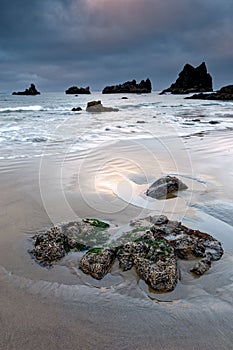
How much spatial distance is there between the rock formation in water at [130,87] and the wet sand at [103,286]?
10697 cm

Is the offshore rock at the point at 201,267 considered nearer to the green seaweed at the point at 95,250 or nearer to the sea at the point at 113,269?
the sea at the point at 113,269

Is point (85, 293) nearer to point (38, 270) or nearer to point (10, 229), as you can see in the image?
point (38, 270)

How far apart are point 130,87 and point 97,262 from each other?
367ft

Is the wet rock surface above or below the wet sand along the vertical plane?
above

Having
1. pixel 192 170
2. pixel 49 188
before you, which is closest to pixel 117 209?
pixel 49 188

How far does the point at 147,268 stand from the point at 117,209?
1569mm

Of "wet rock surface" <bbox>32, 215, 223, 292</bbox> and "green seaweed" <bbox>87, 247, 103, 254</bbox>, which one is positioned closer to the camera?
"wet rock surface" <bbox>32, 215, 223, 292</bbox>

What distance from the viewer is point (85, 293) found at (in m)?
2.42

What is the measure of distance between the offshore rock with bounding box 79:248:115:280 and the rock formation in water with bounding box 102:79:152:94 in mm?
108944

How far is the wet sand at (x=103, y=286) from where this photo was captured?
2014 mm

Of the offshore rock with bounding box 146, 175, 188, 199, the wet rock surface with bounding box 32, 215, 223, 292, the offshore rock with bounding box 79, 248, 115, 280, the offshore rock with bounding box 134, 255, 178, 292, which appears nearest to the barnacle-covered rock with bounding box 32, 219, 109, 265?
the wet rock surface with bounding box 32, 215, 223, 292

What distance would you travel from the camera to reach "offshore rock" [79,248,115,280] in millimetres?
2635

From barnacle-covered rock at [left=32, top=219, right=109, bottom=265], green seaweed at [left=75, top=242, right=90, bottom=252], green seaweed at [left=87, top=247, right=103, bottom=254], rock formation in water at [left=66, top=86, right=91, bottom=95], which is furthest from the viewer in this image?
rock formation in water at [left=66, top=86, right=91, bottom=95]

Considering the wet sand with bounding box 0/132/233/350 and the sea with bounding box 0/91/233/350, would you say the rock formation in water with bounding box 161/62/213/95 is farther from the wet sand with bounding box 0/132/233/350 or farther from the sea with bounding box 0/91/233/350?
the wet sand with bounding box 0/132/233/350
